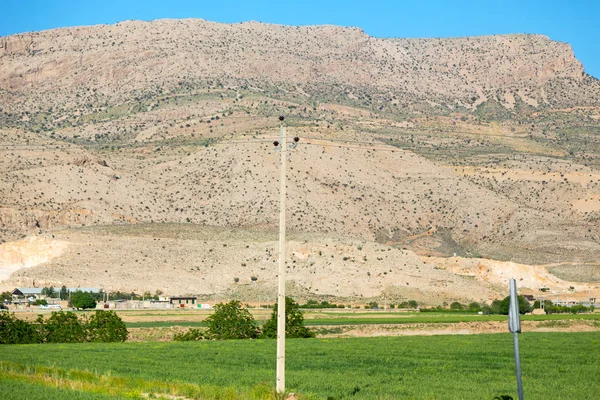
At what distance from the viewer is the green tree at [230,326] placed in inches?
2451

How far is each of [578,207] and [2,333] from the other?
10697cm

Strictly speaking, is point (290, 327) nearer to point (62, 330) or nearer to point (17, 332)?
point (62, 330)

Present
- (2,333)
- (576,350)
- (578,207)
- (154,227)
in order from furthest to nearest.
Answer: (578,207)
(154,227)
(2,333)
(576,350)

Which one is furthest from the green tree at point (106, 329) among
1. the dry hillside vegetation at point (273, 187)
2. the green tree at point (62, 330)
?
the dry hillside vegetation at point (273, 187)

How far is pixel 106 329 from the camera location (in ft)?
194

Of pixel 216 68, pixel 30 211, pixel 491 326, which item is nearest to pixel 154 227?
pixel 30 211

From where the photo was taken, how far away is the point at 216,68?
19600cm

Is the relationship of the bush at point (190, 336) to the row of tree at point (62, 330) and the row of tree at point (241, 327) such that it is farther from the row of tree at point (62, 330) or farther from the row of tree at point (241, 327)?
the row of tree at point (62, 330)

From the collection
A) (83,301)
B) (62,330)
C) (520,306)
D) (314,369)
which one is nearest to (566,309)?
(520,306)

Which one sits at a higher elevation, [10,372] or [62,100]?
[62,100]

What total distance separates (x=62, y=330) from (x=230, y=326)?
9.85 meters

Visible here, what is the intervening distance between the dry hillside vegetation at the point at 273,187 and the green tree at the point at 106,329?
44043mm

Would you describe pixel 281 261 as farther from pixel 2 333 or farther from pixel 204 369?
pixel 2 333

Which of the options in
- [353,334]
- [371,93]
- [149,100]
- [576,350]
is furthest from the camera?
[371,93]
